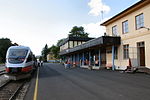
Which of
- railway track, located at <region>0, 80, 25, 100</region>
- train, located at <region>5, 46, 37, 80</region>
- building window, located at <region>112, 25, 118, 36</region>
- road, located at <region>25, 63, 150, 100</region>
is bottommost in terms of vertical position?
railway track, located at <region>0, 80, 25, 100</region>

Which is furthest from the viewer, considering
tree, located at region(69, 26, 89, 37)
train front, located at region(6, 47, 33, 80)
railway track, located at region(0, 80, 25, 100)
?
tree, located at region(69, 26, 89, 37)

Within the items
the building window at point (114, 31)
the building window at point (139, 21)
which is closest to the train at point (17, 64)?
the building window at point (139, 21)

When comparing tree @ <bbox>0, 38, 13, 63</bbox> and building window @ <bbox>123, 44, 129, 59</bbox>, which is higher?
tree @ <bbox>0, 38, 13, 63</bbox>

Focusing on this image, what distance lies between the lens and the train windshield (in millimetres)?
14406

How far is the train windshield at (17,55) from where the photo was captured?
14.4 meters

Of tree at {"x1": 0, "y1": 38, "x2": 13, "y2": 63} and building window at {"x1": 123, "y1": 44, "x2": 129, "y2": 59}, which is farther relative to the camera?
tree at {"x1": 0, "y1": 38, "x2": 13, "y2": 63}

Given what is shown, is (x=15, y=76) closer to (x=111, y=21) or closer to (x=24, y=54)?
(x=24, y=54)

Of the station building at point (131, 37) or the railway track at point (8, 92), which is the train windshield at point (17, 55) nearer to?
the railway track at point (8, 92)

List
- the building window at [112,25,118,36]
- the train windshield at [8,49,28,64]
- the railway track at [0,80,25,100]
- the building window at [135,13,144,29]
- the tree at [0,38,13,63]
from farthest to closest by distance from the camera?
1. the tree at [0,38,13,63]
2. the building window at [112,25,118,36]
3. the building window at [135,13,144,29]
4. the train windshield at [8,49,28,64]
5. the railway track at [0,80,25,100]

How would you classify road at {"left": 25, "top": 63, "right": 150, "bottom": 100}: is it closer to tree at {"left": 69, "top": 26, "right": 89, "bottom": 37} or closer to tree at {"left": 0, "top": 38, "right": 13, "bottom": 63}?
tree at {"left": 0, "top": 38, "right": 13, "bottom": 63}

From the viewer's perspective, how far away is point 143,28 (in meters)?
17.7

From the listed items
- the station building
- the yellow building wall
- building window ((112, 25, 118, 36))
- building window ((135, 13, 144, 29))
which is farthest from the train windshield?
building window ((112, 25, 118, 36))

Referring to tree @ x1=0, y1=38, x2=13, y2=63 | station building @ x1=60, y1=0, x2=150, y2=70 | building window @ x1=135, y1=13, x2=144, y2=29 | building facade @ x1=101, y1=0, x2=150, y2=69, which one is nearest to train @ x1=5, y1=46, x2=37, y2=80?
station building @ x1=60, y1=0, x2=150, y2=70

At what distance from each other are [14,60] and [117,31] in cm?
1466
